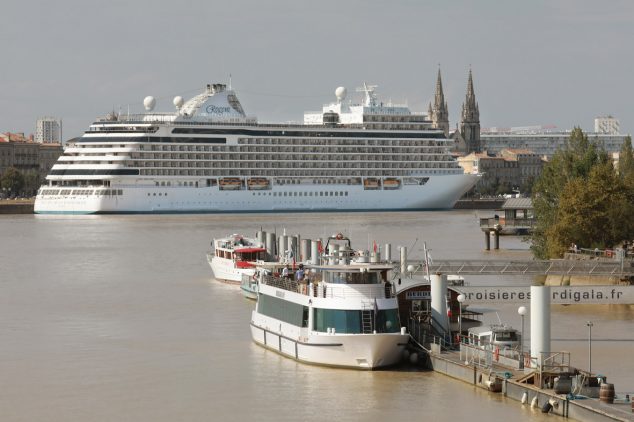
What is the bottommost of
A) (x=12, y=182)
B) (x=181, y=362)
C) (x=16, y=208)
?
(x=181, y=362)

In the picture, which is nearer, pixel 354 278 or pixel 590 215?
pixel 354 278

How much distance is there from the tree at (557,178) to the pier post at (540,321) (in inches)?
1038

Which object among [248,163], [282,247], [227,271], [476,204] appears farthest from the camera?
[476,204]

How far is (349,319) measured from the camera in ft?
98.1

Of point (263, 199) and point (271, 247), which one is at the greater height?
point (263, 199)

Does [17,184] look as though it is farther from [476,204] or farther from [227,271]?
[227,271]

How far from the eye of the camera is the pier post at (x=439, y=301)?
3125cm

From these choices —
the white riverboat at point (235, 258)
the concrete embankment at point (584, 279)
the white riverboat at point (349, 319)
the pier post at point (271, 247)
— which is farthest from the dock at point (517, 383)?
the pier post at point (271, 247)

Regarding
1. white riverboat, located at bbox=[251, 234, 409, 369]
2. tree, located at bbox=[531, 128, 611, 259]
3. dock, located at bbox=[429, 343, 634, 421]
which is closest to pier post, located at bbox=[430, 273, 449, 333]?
dock, located at bbox=[429, 343, 634, 421]

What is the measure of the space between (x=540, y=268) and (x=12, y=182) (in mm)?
133412

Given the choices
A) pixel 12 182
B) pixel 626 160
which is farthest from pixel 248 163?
pixel 626 160

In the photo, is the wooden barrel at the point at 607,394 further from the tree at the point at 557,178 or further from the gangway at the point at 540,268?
the tree at the point at 557,178

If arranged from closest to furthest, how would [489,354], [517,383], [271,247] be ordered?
[517,383], [489,354], [271,247]

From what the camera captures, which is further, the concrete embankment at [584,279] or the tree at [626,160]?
the tree at [626,160]
